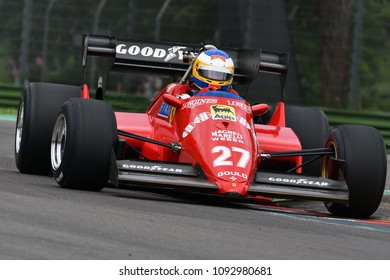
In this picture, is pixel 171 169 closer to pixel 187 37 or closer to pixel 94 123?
pixel 94 123

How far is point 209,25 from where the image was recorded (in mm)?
24438

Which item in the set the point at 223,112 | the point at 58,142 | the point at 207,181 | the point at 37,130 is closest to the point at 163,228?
the point at 207,181

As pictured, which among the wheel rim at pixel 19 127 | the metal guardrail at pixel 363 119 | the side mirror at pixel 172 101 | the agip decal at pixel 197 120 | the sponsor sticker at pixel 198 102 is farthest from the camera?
the metal guardrail at pixel 363 119

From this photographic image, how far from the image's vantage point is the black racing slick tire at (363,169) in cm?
1019

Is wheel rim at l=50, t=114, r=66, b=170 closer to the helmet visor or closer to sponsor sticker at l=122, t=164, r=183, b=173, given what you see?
sponsor sticker at l=122, t=164, r=183, b=173

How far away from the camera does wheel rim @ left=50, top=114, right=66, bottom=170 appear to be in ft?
35.9

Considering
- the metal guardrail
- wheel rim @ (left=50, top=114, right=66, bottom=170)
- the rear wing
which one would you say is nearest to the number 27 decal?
wheel rim @ (left=50, top=114, right=66, bottom=170)

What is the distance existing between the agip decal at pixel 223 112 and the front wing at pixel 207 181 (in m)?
0.61

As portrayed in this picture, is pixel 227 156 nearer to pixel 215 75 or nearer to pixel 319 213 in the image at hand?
pixel 319 213

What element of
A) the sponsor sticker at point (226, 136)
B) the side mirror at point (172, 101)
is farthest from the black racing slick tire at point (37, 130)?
the sponsor sticker at point (226, 136)

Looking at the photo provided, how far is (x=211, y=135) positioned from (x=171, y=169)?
21.5 inches

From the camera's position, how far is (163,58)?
42.5 feet

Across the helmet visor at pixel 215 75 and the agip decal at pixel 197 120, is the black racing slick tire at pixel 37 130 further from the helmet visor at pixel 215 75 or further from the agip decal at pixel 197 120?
the agip decal at pixel 197 120

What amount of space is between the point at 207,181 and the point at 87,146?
3.57 feet
